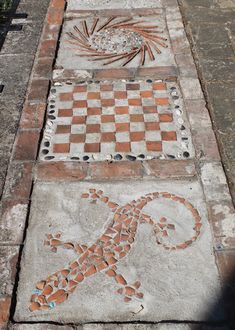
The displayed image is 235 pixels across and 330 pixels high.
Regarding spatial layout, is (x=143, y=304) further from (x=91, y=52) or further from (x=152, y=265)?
(x=91, y=52)

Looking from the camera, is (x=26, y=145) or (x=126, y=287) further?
(x=26, y=145)

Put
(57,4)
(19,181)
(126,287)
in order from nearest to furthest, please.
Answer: (126,287)
(19,181)
(57,4)

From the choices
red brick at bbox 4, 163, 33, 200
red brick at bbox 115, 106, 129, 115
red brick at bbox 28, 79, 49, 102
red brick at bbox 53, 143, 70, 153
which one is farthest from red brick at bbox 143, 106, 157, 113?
red brick at bbox 4, 163, 33, 200

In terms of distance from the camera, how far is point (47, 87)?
3.98 metres

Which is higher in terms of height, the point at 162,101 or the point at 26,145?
the point at 162,101

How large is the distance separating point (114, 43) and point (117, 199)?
6.78 ft

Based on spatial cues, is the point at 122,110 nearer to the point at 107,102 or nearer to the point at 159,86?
the point at 107,102

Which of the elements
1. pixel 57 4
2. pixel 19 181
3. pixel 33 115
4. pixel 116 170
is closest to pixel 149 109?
pixel 116 170

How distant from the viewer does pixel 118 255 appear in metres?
2.71

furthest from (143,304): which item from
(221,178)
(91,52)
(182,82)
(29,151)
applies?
(91,52)

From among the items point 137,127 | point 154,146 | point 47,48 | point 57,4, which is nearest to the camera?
point 154,146

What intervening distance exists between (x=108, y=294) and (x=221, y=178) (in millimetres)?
1162

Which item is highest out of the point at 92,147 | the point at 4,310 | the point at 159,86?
the point at 159,86

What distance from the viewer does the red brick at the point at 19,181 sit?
121 inches
